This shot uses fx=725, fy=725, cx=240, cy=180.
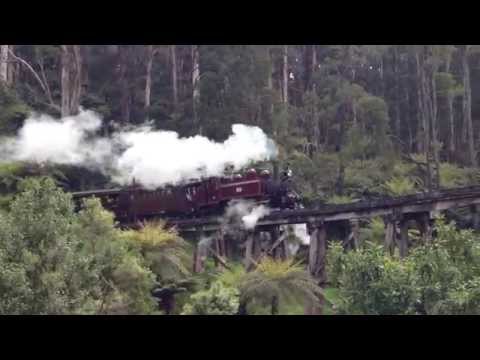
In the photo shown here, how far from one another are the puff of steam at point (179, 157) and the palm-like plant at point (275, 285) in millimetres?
5793

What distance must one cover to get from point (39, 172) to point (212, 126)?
7.83m

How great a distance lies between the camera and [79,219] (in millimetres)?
18531

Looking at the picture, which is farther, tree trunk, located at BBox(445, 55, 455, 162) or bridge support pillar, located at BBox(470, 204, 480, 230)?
tree trunk, located at BBox(445, 55, 455, 162)

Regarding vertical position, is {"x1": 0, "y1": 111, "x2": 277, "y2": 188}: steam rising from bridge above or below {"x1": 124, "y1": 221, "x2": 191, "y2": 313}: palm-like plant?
above

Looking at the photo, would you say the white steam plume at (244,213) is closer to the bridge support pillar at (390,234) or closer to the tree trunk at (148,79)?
the bridge support pillar at (390,234)

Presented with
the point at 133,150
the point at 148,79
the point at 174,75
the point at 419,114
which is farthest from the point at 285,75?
the point at 133,150

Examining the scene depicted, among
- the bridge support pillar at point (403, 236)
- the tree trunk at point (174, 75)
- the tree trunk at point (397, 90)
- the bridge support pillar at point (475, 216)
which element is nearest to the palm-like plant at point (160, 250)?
the bridge support pillar at point (403, 236)

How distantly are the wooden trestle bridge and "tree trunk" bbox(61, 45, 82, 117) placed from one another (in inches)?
423

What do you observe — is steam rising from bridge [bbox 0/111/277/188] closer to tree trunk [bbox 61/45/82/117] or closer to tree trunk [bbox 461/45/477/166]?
tree trunk [bbox 61/45/82/117]

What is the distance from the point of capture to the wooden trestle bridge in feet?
69.9

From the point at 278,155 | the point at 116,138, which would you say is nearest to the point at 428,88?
the point at 278,155

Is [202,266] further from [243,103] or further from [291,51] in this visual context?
[291,51]

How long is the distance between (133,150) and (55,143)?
5023 mm

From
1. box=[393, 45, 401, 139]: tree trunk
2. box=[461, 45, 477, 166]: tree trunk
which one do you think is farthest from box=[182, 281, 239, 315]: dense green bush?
box=[393, 45, 401, 139]: tree trunk
